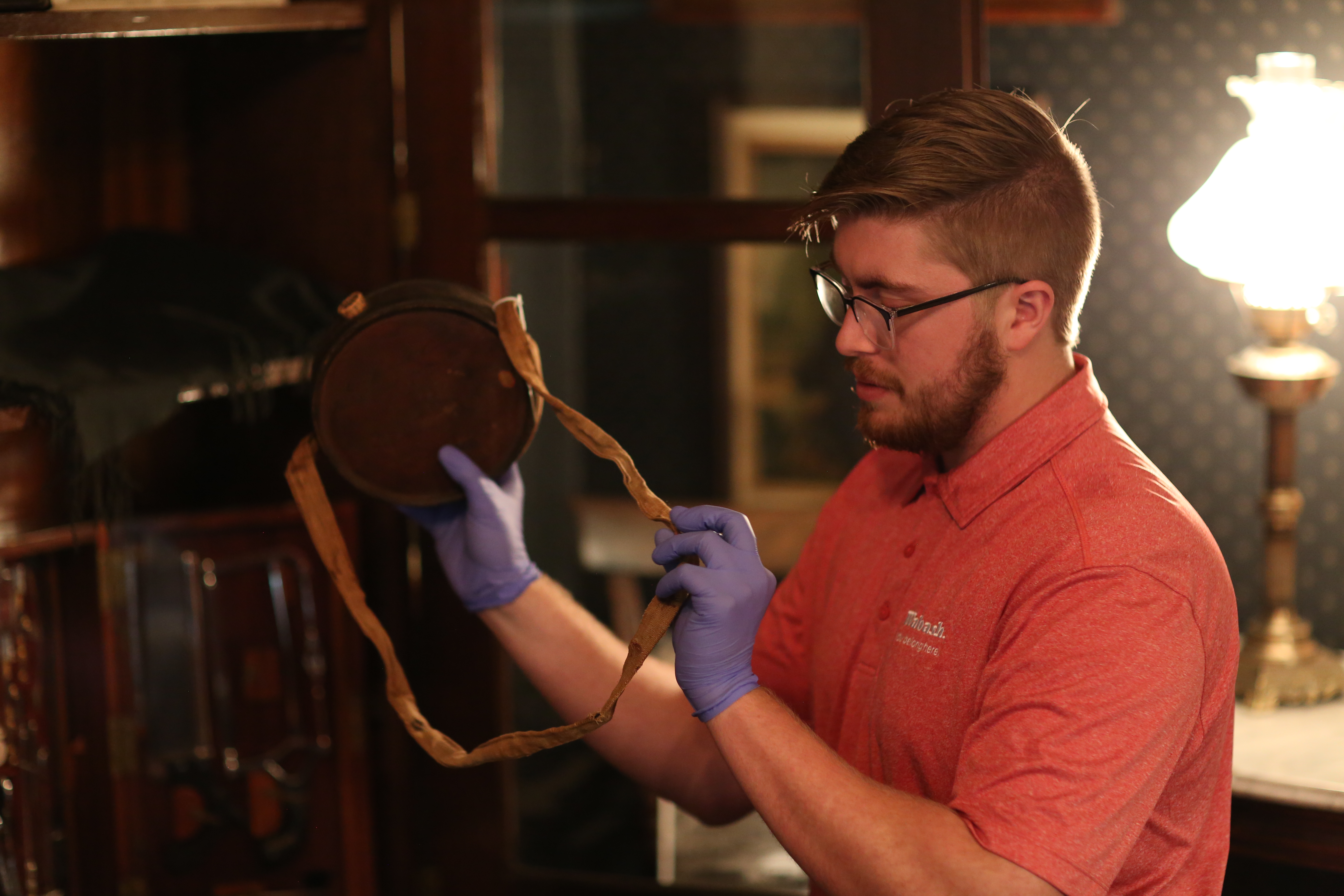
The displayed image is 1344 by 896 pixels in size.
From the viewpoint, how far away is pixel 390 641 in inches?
64.0

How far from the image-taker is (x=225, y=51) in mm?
2381

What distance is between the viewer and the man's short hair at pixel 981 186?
1372mm

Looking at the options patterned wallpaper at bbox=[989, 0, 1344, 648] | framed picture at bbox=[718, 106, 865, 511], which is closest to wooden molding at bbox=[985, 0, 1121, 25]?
patterned wallpaper at bbox=[989, 0, 1344, 648]

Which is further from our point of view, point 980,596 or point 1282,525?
point 1282,525

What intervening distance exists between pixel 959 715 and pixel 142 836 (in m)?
1.38

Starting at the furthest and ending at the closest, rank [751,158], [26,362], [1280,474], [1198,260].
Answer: [751,158]
[1280,474]
[1198,260]
[26,362]

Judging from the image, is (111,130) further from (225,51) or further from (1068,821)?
(1068,821)

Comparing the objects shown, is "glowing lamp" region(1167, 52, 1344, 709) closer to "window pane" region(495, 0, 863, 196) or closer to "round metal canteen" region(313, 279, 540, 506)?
"window pane" region(495, 0, 863, 196)

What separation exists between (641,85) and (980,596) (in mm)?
1533

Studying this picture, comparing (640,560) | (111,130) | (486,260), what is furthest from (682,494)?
(111,130)

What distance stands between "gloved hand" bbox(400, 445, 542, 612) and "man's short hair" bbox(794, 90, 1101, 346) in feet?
1.85

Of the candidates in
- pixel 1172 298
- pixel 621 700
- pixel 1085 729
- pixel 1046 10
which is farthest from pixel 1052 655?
pixel 1172 298

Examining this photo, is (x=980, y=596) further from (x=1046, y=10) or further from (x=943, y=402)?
(x=1046, y=10)

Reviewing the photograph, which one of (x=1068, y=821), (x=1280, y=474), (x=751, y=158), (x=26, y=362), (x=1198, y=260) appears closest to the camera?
(x=1068, y=821)
